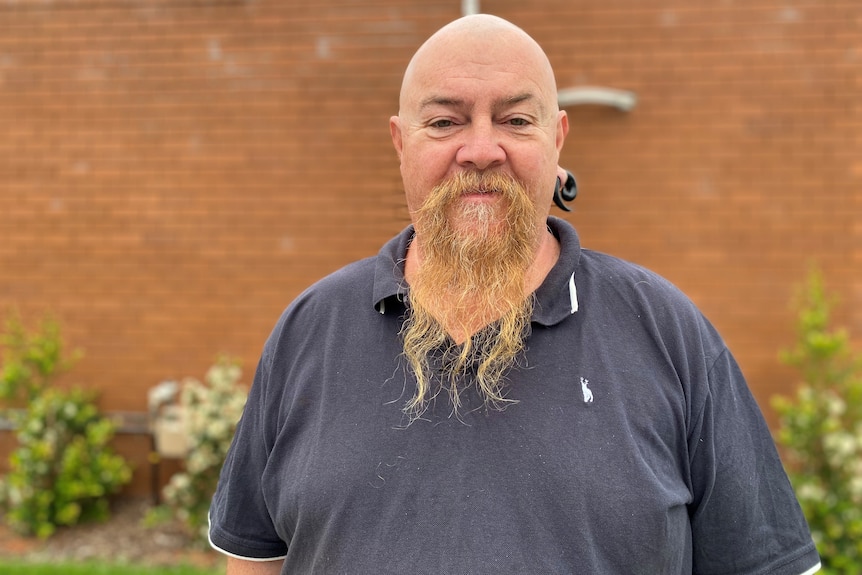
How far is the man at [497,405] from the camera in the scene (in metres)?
1.59

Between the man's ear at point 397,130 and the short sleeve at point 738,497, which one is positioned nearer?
the short sleeve at point 738,497

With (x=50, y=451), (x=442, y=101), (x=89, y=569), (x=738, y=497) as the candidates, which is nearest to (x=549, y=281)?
(x=442, y=101)

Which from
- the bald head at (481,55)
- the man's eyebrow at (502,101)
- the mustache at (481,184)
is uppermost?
the bald head at (481,55)

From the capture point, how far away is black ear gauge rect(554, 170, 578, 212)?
201 cm

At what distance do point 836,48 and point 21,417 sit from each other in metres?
5.55

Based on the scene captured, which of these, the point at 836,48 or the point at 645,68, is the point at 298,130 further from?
the point at 836,48

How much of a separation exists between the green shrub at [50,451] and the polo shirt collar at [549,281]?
4.06 meters

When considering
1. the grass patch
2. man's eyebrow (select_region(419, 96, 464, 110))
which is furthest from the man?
the grass patch

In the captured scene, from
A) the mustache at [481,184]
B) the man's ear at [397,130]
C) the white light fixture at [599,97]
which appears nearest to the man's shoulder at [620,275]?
the mustache at [481,184]

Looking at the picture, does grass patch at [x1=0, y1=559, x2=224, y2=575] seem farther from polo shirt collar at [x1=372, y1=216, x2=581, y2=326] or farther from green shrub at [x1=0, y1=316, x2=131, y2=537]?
polo shirt collar at [x1=372, y1=216, x2=581, y2=326]

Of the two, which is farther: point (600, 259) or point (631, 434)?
point (600, 259)

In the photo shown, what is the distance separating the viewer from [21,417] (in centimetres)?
534

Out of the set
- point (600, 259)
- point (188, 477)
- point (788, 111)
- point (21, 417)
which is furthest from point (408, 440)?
point (21, 417)

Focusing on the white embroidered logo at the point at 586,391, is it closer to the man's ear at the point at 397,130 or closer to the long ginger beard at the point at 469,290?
the long ginger beard at the point at 469,290
